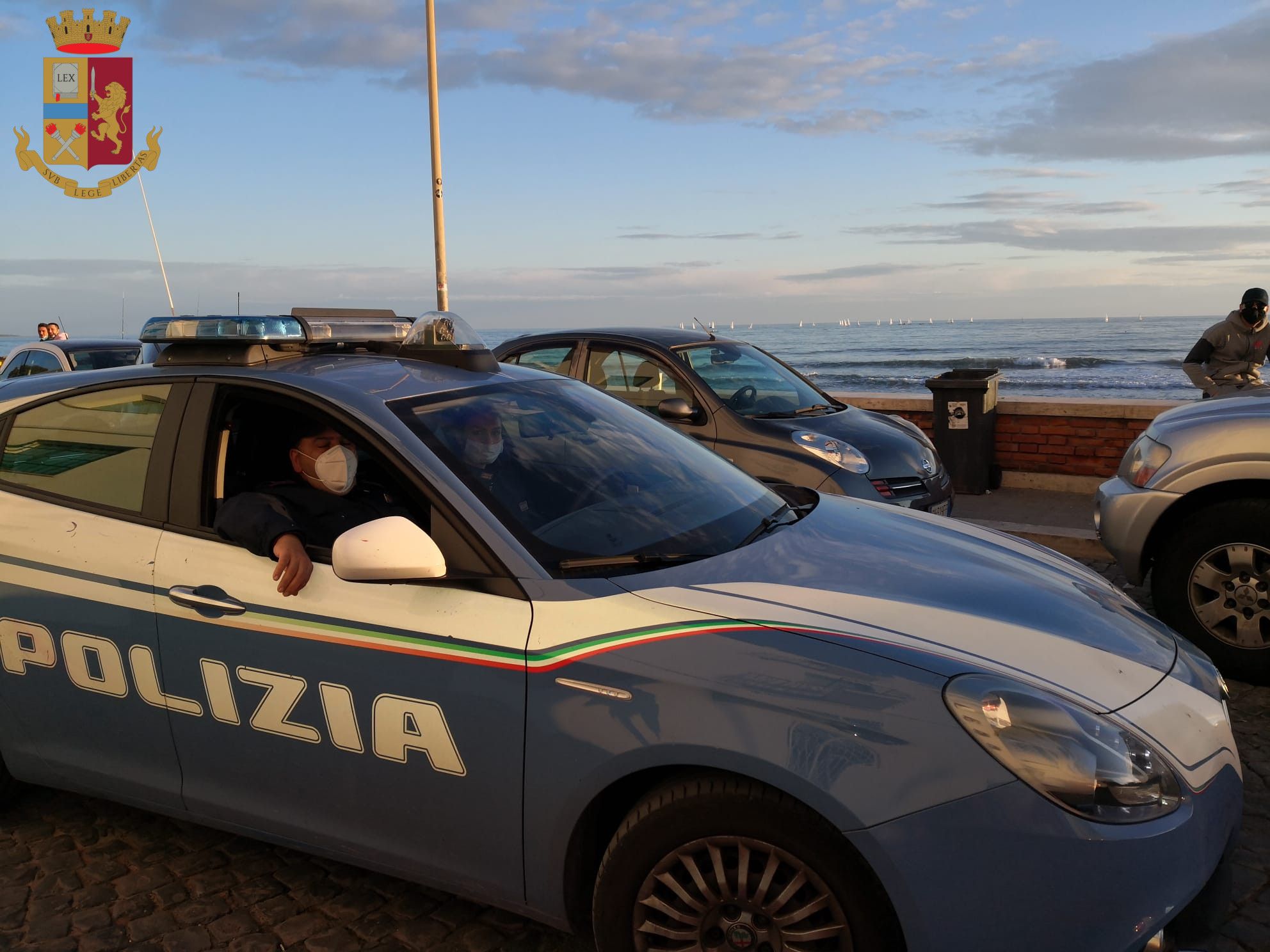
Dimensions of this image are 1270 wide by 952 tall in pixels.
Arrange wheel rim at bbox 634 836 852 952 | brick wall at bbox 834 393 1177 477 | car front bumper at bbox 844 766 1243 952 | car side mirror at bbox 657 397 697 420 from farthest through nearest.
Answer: brick wall at bbox 834 393 1177 477
car side mirror at bbox 657 397 697 420
wheel rim at bbox 634 836 852 952
car front bumper at bbox 844 766 1243 952

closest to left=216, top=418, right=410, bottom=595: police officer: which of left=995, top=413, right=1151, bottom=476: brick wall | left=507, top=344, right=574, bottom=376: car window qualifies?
left=507, top=344, right=574, bottom=376: car window

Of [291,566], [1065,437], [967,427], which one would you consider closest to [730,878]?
[291,566]

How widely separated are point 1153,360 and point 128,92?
4167 cm

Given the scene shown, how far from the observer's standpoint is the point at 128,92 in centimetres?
1135

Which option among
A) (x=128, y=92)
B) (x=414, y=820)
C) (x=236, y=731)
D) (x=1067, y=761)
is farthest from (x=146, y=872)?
(x=128, y=92)

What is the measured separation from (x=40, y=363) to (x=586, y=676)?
10.1m

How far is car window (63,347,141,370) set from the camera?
32.5ft

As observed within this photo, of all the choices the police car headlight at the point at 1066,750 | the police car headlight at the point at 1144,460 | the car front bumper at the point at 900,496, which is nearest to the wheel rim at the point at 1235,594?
the police car headlight at the point at 1144,460

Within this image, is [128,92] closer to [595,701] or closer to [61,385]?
[61,385]

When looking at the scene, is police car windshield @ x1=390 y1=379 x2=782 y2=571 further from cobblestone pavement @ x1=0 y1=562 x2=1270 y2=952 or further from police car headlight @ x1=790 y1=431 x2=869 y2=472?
police car headlight @ x1=790 y1=431 x2=869 y2=472

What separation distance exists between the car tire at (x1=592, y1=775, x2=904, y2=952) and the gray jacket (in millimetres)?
7574

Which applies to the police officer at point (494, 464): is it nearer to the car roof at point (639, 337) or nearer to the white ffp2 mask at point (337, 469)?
the white ffp2 mask at point (337, 469)

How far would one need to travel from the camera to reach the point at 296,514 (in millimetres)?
3027

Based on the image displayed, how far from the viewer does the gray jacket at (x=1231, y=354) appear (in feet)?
27.2
